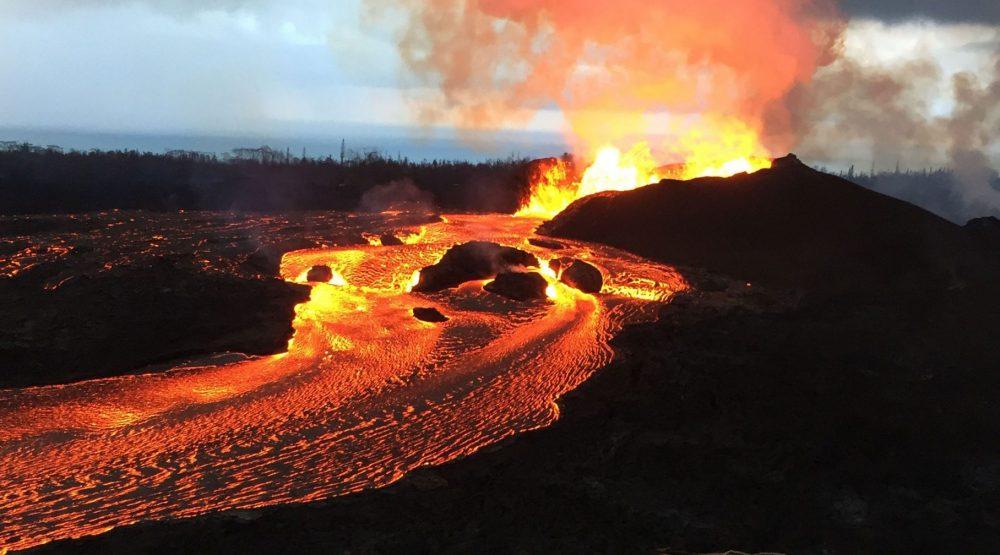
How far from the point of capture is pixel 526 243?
94.0 feet

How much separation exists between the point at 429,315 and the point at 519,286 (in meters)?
3.57

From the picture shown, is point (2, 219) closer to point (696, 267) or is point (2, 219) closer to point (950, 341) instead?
point (696, 267)

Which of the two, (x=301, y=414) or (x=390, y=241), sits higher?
(x=390, y=241)

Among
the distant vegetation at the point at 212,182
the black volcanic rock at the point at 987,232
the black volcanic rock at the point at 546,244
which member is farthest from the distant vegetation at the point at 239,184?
the black volcanic rock at the point at 987,232

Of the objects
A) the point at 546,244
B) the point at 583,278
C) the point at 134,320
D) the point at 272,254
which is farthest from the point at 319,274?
the point at 546,244

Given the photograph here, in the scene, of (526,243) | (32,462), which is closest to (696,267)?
(526,243)

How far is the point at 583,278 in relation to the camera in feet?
68.2

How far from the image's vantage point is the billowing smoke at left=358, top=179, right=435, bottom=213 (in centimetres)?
4740

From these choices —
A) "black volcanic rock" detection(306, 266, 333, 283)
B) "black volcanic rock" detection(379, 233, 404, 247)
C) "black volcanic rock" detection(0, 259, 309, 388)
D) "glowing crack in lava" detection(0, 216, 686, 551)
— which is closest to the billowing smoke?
"black volcanic rock" detection(379, 233, 404, 247)

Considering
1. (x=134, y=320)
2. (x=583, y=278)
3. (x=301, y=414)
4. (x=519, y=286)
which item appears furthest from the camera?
(x=583, y=278)

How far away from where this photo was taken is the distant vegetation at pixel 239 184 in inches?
1720

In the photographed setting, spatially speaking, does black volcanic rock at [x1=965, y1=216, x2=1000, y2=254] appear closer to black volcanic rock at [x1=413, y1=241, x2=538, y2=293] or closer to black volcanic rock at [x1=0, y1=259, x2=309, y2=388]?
black volcanic rock at [x1=413, y1=241, x2=538, y2=293]

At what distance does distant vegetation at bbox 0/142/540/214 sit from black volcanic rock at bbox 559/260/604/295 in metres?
22.7

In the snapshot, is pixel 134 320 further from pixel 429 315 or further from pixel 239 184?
pixel 239 184
